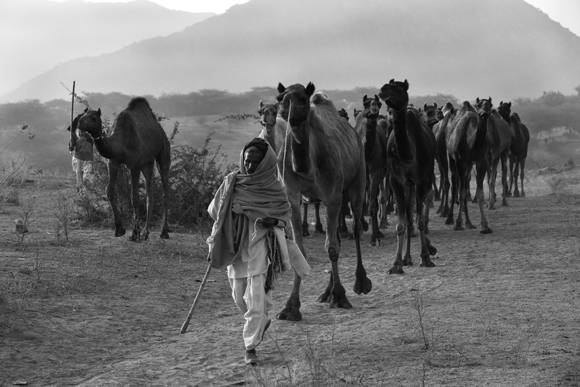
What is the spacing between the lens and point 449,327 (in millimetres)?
Result: 6812

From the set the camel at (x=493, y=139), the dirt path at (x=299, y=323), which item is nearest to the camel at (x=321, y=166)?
the dirt path at (x=299, y=323)

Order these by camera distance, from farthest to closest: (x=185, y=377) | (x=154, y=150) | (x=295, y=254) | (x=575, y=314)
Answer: (x=154, y=150), (x=575, y=314), (x=295, y=254), (x=185, y=377)

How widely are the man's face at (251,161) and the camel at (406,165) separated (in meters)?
3.85

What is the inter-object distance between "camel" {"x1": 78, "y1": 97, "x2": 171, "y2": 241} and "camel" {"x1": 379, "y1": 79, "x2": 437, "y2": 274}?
4.56 meters

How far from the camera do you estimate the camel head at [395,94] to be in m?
9.87

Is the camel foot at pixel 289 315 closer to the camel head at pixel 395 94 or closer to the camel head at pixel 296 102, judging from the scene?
the camel head at pixel 296 102

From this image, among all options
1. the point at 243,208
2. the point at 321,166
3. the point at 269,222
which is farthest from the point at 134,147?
the point at 269,222

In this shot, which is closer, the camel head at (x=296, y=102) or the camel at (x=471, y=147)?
the camel head at (x=296, y=102)

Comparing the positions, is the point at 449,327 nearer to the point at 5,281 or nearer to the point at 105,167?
the point at 5,281

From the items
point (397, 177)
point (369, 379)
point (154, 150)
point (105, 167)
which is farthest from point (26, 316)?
point (105, 167)

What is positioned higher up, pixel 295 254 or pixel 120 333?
pixel 295 254

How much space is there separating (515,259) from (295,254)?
5.71 metres

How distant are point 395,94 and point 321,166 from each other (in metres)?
2.32

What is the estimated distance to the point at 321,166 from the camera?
814 cm
